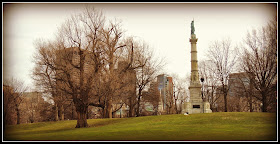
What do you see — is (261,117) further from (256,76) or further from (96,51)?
(96,51)

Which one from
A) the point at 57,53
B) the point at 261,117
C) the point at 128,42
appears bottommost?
the point at 261,117

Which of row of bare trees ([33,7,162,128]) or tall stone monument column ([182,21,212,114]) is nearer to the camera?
row of bare trees ([33,7,162,128])

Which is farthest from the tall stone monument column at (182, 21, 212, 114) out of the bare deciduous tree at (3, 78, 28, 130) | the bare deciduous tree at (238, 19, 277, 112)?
the bare deciduous tree at (3, 78, 28, 130)

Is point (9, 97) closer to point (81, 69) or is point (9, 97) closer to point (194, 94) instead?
point (81, 69)

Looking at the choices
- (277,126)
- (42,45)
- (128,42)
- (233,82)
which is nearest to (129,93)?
(128,42)

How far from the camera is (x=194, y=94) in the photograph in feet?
124

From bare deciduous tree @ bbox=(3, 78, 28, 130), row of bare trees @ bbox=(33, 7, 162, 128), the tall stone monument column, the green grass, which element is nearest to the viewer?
the green grass

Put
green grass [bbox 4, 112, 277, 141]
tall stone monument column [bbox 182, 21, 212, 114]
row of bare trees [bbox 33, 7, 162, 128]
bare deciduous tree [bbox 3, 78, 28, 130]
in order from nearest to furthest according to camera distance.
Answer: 1. green grass [bbox 4, 112, 277, 141]
2. bare deciduous tree [bbox 3, 78, 28, 130]
3. row of bare trees [bbox 33, 7, 162, 128]
4. tall stone monument column [bbox 182, 21, 212, 114]

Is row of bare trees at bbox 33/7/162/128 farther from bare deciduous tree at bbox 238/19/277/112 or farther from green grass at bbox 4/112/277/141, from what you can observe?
bare deciduous tree at bbox 238/19/277/112

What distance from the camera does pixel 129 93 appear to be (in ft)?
119

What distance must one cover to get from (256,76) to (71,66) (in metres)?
22.7

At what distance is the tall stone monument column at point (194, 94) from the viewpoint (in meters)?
37.0

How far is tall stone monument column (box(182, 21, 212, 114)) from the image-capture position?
37.0 m

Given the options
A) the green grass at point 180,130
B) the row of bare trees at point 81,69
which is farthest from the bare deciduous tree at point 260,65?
the row of bare trees at point 81,69
